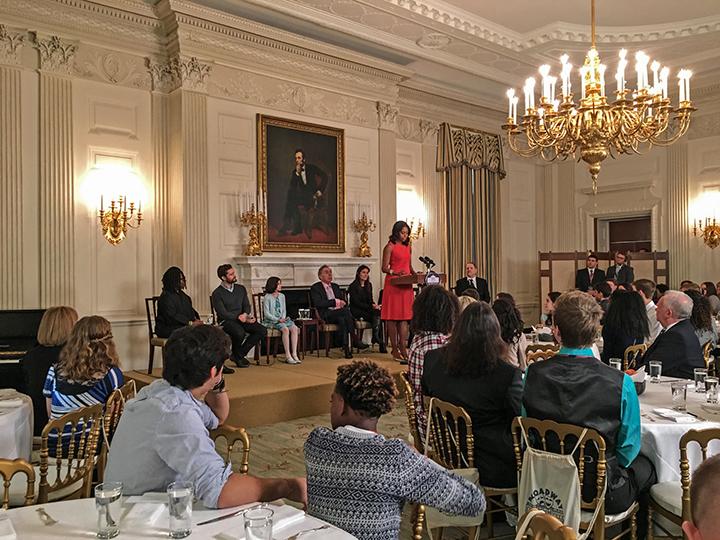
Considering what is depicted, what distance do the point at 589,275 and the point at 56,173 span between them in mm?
8493

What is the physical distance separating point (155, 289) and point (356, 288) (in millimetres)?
2680

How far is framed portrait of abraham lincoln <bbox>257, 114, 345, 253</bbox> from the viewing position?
27.4 ft

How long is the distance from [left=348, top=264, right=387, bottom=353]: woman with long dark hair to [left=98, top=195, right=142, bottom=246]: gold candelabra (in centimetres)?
303

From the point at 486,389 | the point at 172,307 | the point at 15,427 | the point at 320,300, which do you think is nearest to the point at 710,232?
the point at 320,300

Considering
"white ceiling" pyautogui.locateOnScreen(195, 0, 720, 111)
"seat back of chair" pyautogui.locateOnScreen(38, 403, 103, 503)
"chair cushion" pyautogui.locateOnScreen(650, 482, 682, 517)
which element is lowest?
"chair cushion" pyautogui.locateOnScreen(650, 482, 682, 517)

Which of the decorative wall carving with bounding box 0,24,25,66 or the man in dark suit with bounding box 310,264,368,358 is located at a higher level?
the decorative wall carving with bounding box 0,24,25,66

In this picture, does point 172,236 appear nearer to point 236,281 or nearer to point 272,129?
point 236,281

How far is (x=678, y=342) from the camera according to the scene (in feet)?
13.0

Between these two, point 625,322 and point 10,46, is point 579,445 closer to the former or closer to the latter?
point 625,322

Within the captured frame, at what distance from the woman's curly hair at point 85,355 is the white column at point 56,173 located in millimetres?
3936

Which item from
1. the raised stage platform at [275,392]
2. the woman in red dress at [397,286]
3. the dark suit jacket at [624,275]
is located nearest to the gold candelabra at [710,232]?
the dark suit jacket at [624,275]

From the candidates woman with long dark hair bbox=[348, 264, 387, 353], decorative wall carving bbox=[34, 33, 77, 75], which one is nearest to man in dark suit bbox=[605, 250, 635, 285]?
woman with long dark hair bbox=[348, 264, 387, 353]

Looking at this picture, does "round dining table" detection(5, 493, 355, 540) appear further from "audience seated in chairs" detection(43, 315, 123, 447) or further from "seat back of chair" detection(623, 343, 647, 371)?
"seat back of chair" detection(623, 343, 647, 371)

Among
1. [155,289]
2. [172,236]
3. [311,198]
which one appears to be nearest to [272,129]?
[311,198]
